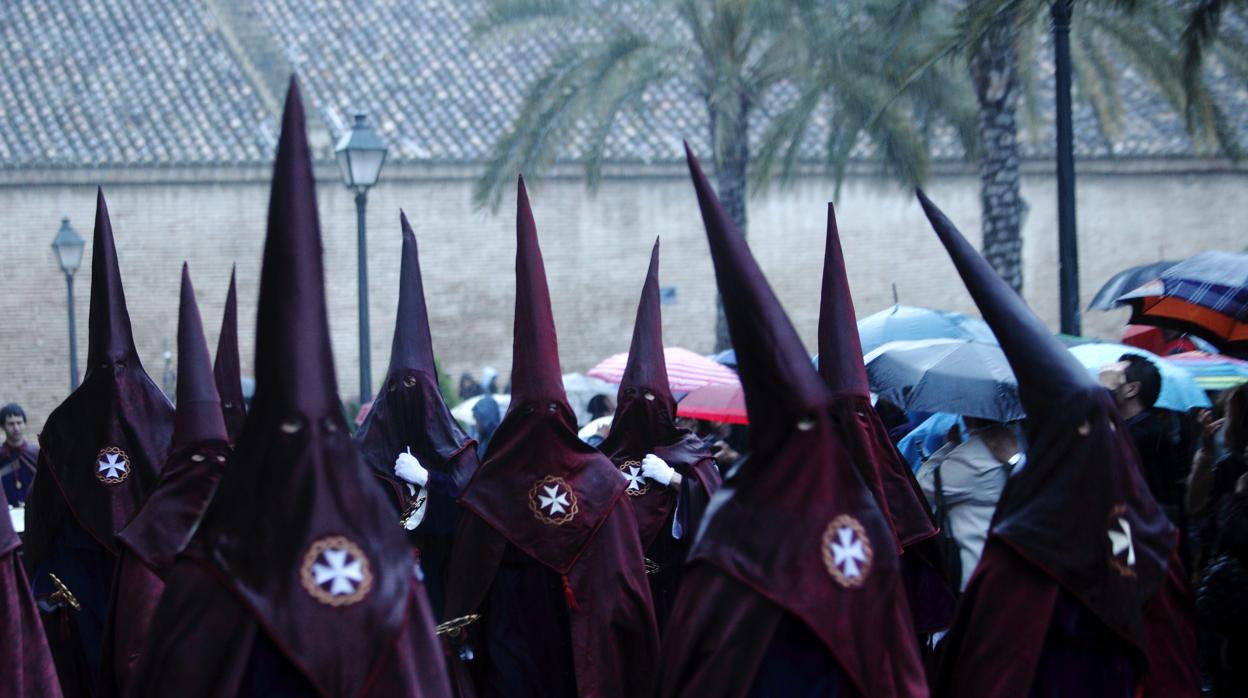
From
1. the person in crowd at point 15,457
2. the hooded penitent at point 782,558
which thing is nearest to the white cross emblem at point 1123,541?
the hooded penitent at point 782,558

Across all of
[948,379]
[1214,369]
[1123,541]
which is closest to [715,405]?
[948,379]

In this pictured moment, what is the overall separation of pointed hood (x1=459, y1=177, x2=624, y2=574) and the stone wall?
18137mm

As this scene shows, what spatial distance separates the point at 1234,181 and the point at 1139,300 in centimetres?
2059

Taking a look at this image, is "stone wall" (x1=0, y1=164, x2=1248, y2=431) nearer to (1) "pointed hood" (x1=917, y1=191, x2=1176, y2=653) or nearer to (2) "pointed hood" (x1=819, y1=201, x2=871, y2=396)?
(2) "pointed hood" (x1=819, y1=201, x2=871, y2=396)

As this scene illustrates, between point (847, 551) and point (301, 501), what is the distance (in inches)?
56.5

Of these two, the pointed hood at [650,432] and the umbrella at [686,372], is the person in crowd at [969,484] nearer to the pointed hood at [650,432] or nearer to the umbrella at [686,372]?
the pointed hood at [650,432]

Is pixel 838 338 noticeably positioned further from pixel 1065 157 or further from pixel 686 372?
pixel 1065 157

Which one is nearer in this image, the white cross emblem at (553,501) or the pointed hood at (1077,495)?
the pointed hood at (1077,495)

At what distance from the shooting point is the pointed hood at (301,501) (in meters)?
3.82

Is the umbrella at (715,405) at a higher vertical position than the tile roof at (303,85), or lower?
lower

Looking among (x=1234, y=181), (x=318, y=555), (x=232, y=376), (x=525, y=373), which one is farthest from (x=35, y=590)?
(x=1234, y=181)

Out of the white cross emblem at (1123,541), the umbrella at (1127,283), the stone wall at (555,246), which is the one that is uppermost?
the white cross emblem at (1123,541)

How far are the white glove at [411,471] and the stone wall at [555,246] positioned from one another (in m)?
17.2

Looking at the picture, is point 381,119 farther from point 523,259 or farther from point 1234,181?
point 523,259
